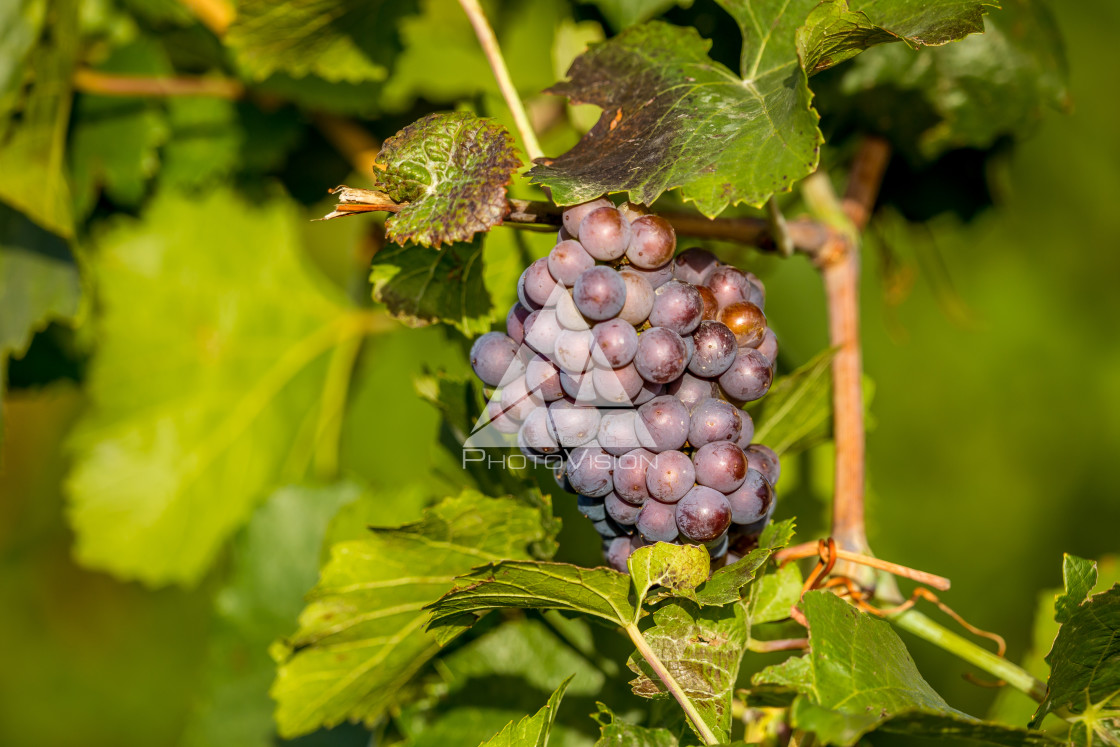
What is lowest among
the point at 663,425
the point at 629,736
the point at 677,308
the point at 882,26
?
the point at 629,736

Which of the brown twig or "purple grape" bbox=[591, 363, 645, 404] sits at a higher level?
the brown twig

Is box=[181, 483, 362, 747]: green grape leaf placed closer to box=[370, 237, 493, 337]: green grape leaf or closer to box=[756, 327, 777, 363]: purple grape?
box=[370, 237, 493, 337]: green grape leaf

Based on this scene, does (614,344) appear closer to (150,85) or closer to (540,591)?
(540,591)

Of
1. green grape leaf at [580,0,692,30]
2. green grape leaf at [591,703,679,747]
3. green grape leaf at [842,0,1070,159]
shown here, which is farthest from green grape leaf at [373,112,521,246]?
green grape leaf at [842,0,1070,159]

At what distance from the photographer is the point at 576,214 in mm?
742

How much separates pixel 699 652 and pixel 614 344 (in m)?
0.32

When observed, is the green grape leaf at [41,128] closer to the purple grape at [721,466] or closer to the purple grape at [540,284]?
the purple grape at [540,284]

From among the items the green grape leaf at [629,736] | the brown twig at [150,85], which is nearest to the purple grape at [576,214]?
the green grape leaf at [629,736]

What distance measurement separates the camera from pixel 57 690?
→ 318 cm

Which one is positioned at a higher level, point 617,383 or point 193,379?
point 617,383

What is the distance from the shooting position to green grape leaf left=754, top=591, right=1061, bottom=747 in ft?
2.11

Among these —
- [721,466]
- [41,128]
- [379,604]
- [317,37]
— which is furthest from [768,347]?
[41,128]

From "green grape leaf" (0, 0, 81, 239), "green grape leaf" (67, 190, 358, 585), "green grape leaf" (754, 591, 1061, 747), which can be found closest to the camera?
"green grape leaf" (754, 591, 1061, 747)

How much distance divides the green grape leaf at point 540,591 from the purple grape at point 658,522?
5 centimetres
